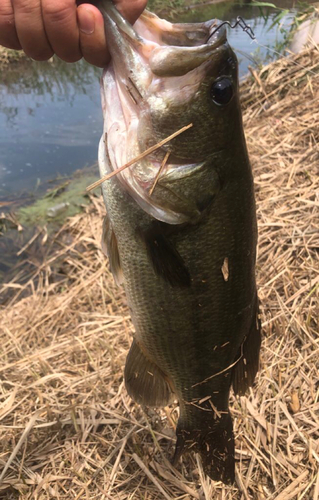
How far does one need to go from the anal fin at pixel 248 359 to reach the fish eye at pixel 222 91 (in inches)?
32.5

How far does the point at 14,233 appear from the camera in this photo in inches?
214

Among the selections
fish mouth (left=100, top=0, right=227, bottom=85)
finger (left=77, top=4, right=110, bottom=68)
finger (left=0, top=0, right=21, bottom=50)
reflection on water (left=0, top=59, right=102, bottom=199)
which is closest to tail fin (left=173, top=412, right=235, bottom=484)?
fish mouth (left=100, top=0, right=227, bottom=85)

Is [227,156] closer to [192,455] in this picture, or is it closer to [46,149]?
[192,455]

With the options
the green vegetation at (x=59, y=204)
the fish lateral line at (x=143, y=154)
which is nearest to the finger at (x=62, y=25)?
the fish lateral line at (x=143, y=154)

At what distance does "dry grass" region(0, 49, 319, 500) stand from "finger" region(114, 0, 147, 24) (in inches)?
78.5

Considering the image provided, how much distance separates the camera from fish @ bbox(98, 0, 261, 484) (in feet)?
4.60

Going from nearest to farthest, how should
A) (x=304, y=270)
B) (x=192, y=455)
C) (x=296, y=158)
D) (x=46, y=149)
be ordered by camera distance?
(x=192, y=455) → (x=304, y=270) → (x=296, y=158) → (x=46, y=149)

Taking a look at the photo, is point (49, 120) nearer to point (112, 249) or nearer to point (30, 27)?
point (112, 249)

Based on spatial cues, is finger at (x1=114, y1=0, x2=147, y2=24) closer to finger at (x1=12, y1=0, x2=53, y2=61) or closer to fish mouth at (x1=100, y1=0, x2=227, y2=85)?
fish mouth at (x1=100, y1=0, x2=227, y2=85)

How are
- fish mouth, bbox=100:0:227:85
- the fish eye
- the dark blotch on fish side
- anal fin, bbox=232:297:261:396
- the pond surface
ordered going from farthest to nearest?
the pond surface
anal fin, bbox=232:297:261:396
the dark blotch on fish side
the fish eye
fish mouth, bbox=100:0:227:85

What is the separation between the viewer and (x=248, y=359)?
185 cm

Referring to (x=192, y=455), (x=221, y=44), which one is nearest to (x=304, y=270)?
(x=192, y=455)

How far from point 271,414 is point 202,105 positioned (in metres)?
1.80

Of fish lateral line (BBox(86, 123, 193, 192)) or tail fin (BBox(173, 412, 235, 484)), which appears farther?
tail fin (BBox(173, 412, 235, 484))
